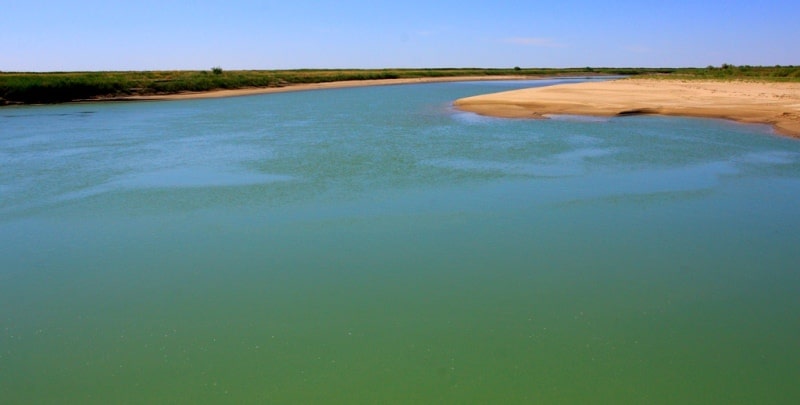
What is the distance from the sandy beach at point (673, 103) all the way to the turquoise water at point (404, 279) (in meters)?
6.58

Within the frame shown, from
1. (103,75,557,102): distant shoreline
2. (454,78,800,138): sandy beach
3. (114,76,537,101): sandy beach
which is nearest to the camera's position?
(454,78,800,138): sandy beach

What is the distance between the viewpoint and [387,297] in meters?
6.45

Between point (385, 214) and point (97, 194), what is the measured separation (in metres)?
5.55

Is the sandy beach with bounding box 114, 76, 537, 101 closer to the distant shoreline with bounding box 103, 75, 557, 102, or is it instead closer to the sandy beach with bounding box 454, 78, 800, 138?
the distant shoreline with bounding box 103, 75, 557, 102

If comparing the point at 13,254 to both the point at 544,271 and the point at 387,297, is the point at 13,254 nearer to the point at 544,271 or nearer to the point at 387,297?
the point at 387,297

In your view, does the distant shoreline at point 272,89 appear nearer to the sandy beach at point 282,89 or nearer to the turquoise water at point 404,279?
the sandy beach at point 282,89

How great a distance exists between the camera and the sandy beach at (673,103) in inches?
795

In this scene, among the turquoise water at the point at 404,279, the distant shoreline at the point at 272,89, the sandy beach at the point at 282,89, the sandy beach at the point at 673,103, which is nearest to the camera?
the turquoise water at the point at 404,279

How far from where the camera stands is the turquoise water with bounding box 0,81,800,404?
4.93 meters

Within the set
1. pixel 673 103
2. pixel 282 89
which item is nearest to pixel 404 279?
pixel 673 103

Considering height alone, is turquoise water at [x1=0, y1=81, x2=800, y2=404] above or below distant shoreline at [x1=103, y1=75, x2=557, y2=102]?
below

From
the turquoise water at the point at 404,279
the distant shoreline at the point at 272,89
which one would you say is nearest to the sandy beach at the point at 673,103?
the turquoise water at the point at 404,279

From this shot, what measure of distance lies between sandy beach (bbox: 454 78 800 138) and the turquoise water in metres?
6.58

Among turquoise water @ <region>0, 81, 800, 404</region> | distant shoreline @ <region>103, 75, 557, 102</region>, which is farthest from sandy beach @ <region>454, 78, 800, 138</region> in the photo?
distant shoreline @ <region>103, 75, 557, 102</region>
